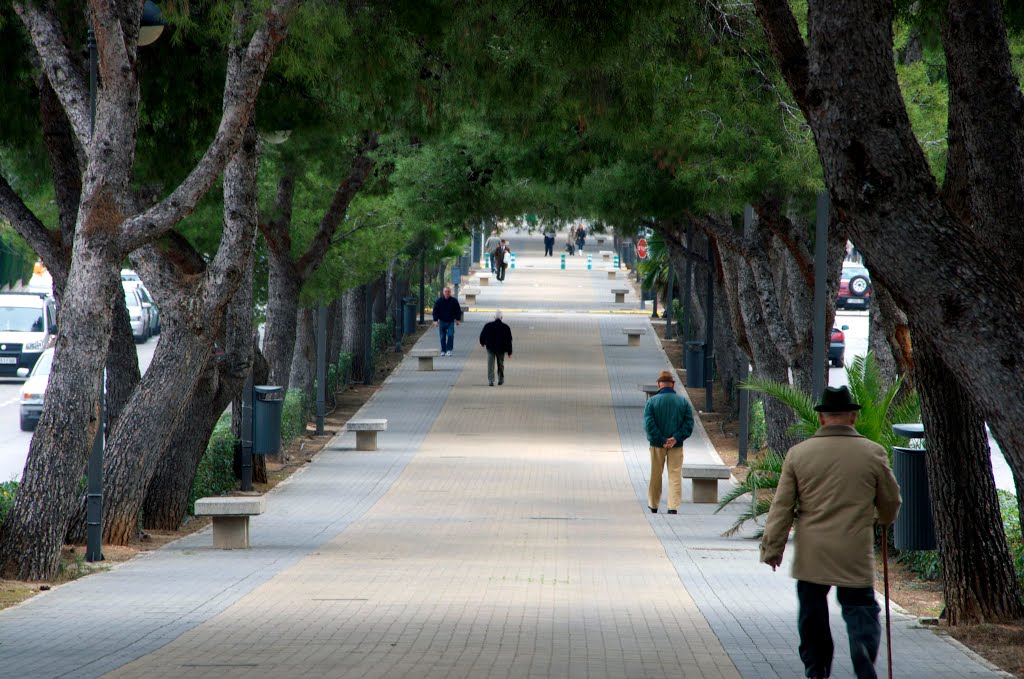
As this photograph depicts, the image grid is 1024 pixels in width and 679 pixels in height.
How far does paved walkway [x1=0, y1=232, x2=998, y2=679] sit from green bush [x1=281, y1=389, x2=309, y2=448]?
2.30 ft

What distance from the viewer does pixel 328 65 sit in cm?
1289

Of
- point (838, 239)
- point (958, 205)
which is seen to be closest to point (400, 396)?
point (838, 239)

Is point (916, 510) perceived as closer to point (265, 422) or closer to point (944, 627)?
point (944, 627)

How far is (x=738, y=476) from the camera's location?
20547 mm

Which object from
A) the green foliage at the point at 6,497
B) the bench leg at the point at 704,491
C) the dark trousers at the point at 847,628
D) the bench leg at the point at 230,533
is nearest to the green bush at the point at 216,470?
the bench leg at the point at 230,533

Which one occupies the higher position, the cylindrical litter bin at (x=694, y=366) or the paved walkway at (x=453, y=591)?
the cylindrical litter bin at (x=694, y=366)

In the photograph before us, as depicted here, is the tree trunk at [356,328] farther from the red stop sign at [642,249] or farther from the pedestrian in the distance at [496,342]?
the red stop sign at [642,249]

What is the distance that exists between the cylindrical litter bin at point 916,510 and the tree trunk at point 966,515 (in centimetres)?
66

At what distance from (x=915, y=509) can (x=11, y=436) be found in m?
18.6

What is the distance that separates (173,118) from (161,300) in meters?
1.89

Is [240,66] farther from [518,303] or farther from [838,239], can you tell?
[518,303]

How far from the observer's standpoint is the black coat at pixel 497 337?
30906 millimetres

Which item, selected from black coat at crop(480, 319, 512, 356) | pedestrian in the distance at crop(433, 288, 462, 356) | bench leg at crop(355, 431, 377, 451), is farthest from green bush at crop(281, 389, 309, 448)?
pedestrian in the distance at crop(433, 288, 462, 356)

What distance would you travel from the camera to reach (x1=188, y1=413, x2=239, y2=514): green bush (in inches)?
663
